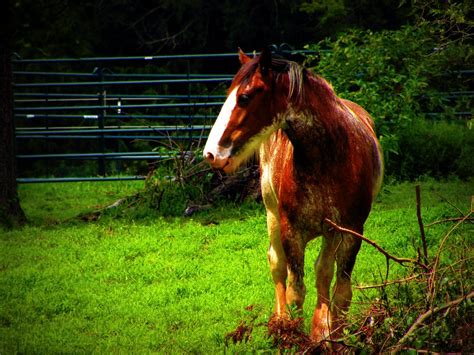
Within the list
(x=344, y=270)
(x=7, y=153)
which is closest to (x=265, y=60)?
(x=344, y=270)

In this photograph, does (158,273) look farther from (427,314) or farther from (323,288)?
(427,314)

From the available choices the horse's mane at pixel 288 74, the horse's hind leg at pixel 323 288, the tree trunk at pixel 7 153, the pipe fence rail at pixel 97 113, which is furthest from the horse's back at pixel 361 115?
the pipe fence rail at pixel 97 113

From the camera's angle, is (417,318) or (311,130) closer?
(417,318)

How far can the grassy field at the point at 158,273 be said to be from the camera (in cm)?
695

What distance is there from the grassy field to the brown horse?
1.30ft

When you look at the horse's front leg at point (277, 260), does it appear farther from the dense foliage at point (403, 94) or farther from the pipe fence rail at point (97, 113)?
the pipe fence rail at point (97, 113)

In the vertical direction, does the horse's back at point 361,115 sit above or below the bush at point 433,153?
above

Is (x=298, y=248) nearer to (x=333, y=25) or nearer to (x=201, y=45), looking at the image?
(x=333, y=25)

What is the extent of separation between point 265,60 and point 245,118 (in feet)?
1.30

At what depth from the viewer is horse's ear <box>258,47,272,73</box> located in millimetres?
5523

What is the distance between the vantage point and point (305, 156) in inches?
226

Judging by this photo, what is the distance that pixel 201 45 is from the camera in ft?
73.6

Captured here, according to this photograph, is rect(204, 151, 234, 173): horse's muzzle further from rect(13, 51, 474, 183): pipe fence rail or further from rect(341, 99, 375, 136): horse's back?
rect(13, 51, 474, 183): pipe fence rail

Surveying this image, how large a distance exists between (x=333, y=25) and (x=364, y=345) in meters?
15.8
